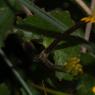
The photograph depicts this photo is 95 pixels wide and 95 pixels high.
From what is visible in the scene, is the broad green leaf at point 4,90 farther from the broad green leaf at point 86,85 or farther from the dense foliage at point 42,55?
the broad green leaf at point 86,85

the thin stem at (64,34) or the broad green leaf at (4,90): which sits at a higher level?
the thin stem at (64,34)

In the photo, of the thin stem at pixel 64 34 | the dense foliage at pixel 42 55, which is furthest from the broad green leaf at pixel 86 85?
the thin stem at pixel 64 34

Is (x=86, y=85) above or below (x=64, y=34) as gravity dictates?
below

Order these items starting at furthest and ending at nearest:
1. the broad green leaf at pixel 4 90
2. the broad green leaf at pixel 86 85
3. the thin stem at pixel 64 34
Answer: the broad green leaf at pixel 4 90, the broad green leaf at pixel 86 85, the thin stem at pixel 64 34

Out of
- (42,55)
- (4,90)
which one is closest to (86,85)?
(42,55)

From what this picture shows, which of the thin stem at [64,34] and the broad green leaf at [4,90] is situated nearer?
the thin stem at [64,34]

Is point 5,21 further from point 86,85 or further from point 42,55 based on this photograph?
point 86,85

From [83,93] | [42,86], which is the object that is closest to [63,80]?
[42,86]

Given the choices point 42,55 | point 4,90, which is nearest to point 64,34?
point 42,55

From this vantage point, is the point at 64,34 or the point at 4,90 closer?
→ the point at 64,34
